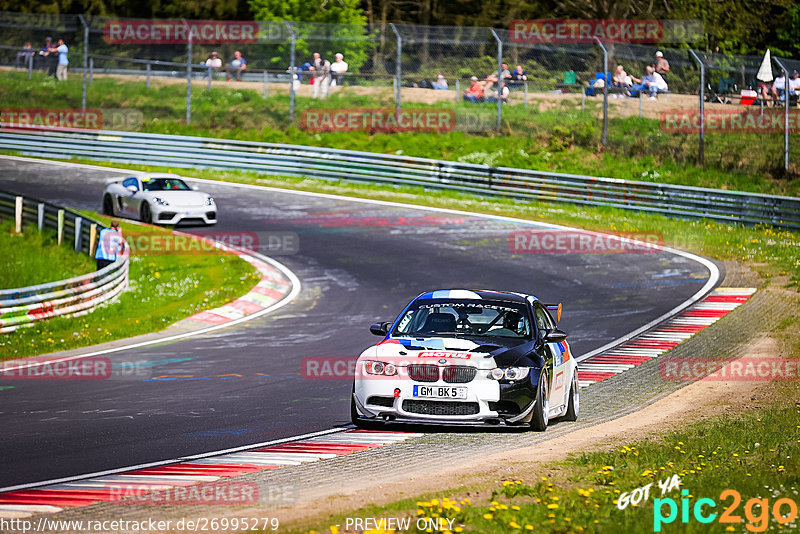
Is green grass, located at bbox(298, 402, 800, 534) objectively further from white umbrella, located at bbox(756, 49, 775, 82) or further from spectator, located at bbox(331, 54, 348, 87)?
spectator, located at bbox(331, 54, 348, 87)

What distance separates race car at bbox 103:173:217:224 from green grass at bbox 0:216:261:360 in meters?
0.45

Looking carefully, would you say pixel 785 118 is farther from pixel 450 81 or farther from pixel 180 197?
pixel 180 197

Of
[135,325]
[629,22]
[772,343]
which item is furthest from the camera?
[629,22]

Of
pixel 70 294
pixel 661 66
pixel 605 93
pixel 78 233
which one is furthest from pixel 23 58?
pixel 70 294

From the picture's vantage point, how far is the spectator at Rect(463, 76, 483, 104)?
115 feet

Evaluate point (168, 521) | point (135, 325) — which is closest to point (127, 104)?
point (135, 325)

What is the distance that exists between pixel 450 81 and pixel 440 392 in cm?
2624

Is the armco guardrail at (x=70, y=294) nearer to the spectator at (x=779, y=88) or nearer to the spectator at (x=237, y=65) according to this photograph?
the spectator at (x=237, y=65)

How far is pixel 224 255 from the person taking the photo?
2547cm

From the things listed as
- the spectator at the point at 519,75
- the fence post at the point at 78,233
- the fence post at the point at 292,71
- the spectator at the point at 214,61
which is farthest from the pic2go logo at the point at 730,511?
the spectator at the point at 214,61

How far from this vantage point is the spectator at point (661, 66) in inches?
1192

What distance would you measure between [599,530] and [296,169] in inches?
1141

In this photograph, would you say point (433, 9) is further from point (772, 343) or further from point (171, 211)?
point (772, 343)

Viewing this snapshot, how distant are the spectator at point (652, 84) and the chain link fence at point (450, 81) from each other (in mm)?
94
